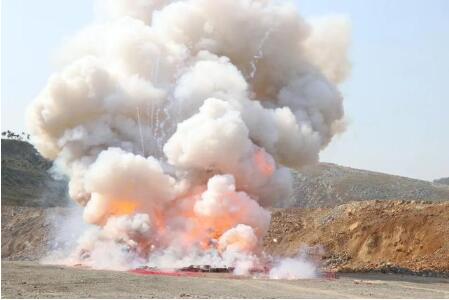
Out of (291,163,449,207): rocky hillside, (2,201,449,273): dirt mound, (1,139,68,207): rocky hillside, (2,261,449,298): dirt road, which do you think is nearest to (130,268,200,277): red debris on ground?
(2,261,449,298): dirt road

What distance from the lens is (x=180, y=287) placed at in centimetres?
3072

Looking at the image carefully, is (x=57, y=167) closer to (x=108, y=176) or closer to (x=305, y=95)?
(x=108, y=176)

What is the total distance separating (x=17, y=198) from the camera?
11456 centimetres

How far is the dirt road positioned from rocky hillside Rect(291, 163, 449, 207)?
110737mm

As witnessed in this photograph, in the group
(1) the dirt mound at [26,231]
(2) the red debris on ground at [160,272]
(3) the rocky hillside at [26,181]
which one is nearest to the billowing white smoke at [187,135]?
(2) the red debris on ground at [160,272]

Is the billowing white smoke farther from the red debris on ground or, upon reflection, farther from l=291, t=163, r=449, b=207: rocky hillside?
l=291, t=163, r=449, b=207: rocky hillside

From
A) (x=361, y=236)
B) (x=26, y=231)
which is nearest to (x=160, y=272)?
(x=361, y=236)

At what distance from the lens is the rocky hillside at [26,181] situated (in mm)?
113656

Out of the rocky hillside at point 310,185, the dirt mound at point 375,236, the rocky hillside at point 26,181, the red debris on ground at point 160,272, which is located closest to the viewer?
the red debris on ground at point 160,272

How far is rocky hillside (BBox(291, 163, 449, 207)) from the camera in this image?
500 ft

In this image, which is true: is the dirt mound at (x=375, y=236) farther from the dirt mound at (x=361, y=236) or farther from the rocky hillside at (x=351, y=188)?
the rocky hillside at (x=351, y=188)

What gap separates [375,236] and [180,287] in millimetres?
37002

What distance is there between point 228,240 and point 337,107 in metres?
16.1

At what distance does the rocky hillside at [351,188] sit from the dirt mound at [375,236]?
237 ft
